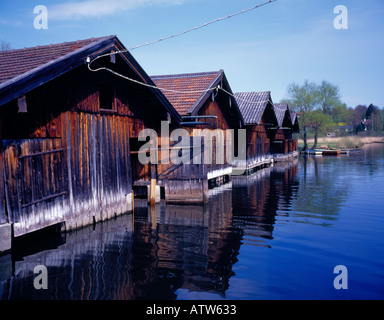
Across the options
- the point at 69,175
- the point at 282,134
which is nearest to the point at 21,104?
the point at 69,175

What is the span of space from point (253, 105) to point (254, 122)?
2741 mm

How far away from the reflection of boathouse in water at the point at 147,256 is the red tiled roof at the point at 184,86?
5.85m

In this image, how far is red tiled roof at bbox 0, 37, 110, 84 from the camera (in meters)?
8.65

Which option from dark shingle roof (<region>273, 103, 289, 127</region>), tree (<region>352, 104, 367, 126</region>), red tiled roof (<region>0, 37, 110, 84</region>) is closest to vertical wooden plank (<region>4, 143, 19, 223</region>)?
red tiled roof (<region>0, 37, 110, 84</region>)

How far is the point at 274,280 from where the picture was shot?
6.95 m

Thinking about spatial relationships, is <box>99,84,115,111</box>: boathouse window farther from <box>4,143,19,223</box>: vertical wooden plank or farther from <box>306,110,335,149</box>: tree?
<box>306,110,335,149</box>: tree

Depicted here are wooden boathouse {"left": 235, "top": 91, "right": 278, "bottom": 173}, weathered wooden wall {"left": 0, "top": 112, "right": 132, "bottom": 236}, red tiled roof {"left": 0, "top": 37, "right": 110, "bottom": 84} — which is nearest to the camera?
weathered wooden wall {"left": 0, "top": 112, "right": 132, "bottom": 236}

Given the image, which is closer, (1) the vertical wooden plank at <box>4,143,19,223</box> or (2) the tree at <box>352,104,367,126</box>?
(1) the vertical wooden plank at <box>4,143,19,223</box>

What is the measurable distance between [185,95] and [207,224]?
8533 millimetres

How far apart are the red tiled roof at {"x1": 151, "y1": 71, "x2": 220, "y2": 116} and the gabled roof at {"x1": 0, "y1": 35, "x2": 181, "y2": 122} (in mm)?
5137

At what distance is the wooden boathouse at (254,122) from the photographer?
27.2 m

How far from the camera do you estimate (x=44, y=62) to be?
8891mm
